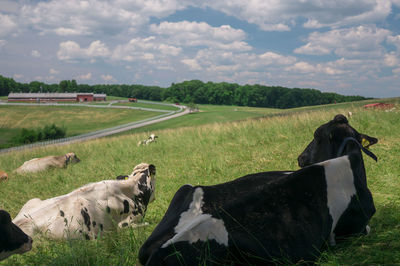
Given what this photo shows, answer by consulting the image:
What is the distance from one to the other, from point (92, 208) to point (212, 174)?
3.55 m

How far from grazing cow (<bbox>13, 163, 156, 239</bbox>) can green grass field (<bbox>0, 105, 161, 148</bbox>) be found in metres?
57.3

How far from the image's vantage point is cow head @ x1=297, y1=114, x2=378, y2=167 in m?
3.72

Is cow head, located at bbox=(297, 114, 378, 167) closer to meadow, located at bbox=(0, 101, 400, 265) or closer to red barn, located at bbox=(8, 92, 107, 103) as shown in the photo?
meadow, located at bbox=(0, 101, 400, 265)

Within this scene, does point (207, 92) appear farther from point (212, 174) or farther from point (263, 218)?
point (263, 218)

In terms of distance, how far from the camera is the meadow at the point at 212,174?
2770mm

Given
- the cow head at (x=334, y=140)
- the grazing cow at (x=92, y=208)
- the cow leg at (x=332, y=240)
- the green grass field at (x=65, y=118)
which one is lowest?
the green grass field at (x=65, y=118)

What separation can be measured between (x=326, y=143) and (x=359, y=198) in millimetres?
1394

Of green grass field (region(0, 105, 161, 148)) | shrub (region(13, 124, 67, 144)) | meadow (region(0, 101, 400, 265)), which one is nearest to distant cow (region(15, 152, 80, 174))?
meadow (region(0, 101, 400, 265))

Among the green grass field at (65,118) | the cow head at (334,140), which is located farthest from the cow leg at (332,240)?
the green grass field at (65,118)

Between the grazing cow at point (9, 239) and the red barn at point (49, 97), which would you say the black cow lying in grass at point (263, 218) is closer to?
the grazing cow at point (9, 239)

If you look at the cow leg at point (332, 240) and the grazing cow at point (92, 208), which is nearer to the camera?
the cow leg at point (332, 240)

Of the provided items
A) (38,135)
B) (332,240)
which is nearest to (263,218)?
(332,240)

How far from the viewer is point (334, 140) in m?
3.94

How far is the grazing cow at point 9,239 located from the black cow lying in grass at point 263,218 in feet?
6.41
